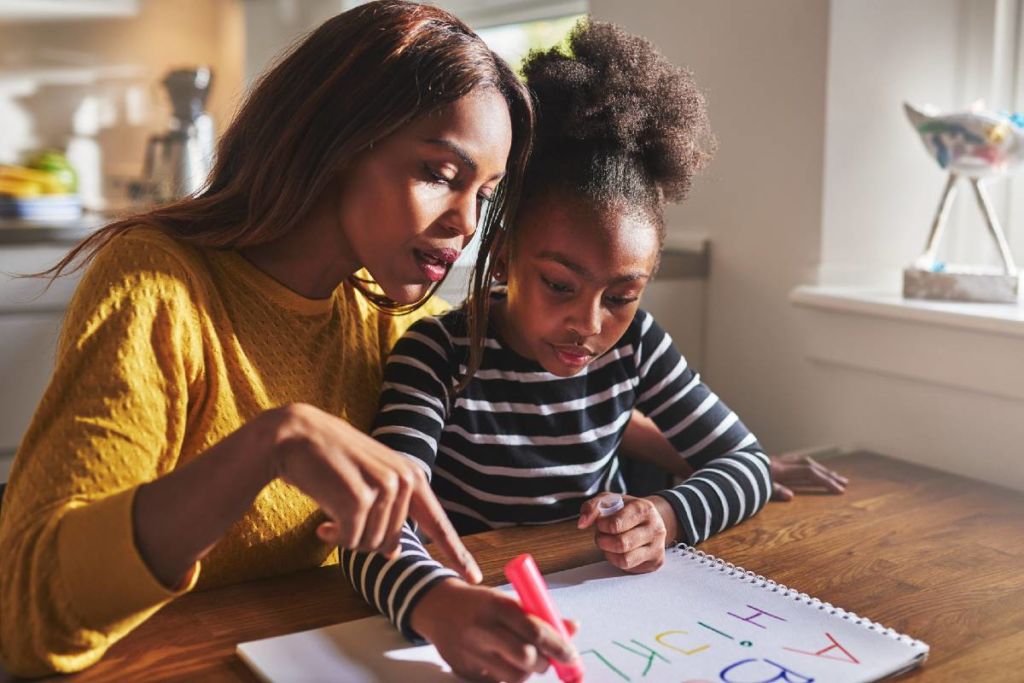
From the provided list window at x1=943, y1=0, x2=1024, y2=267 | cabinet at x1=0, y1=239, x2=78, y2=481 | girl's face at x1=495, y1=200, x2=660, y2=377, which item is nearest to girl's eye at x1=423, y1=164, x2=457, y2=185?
girl's face at x1=495, y1=200, x2=660, y2=377

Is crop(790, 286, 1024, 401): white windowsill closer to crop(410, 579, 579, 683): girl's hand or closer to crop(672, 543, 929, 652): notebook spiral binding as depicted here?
crop(672, 543, 929, 652): notebook spiral binding

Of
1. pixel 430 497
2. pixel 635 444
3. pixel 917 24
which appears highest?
pixel 917 24

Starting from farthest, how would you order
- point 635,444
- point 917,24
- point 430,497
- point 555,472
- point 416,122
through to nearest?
1. point 917,24
2. point 635,444
3. point 555,472
4. point 416,122
5. point 430,497

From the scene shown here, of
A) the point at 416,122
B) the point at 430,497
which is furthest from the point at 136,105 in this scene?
the point at 430,497

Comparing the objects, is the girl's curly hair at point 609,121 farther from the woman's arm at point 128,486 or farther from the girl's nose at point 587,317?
the woman's arm at point 128,486

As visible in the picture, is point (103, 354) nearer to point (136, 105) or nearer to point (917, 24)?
point (917, 24)

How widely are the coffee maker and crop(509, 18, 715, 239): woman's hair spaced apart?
6.68 ft

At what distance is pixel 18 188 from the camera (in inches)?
95.9

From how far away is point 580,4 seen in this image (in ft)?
6.93

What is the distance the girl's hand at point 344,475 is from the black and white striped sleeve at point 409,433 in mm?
139

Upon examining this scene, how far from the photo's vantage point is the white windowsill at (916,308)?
1298 millimetres

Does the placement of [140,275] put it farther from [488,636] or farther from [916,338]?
[916,338]

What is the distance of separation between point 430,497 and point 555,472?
42 cm

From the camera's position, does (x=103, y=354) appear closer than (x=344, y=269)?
Yes
